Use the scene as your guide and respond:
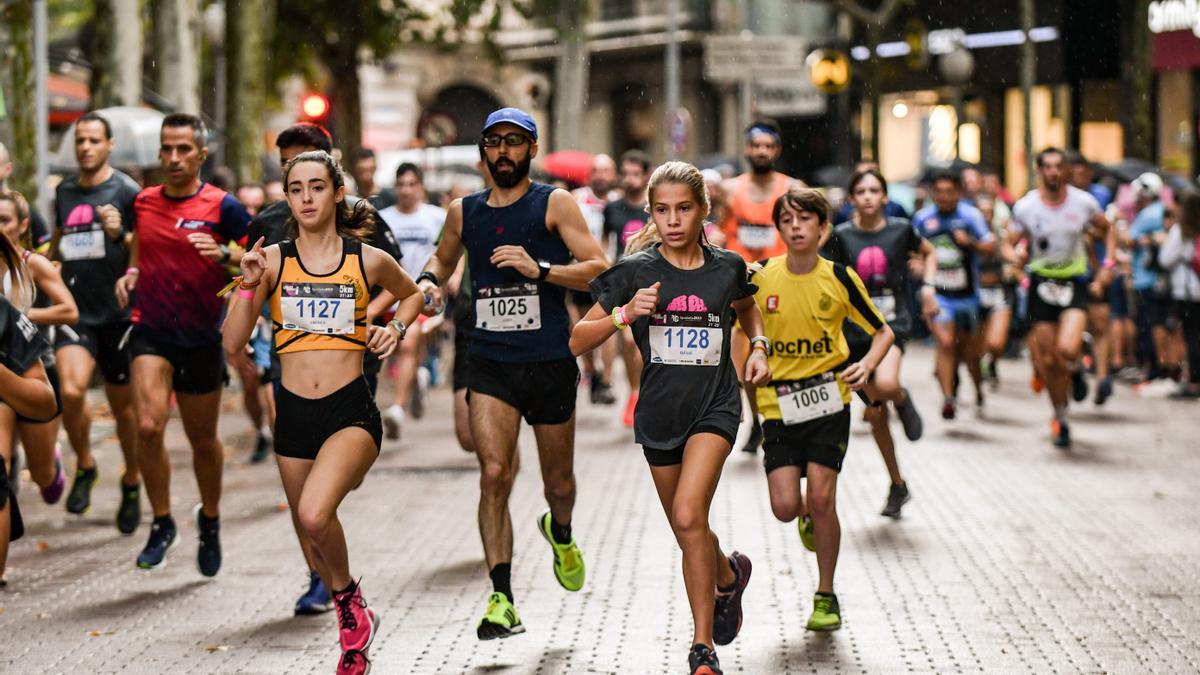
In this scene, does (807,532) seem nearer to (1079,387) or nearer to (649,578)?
(649,578)

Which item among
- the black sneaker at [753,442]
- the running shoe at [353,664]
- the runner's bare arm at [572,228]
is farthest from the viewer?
the black sneaker at [753,442]

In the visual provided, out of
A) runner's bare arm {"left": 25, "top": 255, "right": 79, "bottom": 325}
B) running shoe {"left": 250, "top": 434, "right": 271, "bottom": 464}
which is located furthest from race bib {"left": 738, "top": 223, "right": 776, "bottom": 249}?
runner's bare arm {"left": 25, "top": 255, "right": 79, "bottom": 325}

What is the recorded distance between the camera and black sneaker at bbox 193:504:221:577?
894 centimetres

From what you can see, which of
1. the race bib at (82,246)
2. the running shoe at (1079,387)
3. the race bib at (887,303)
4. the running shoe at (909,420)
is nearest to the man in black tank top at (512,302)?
the race bib at (82,246)

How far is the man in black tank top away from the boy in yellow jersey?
808 mm

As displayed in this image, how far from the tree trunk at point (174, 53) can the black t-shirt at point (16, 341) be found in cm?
1322

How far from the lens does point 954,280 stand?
51.9ft

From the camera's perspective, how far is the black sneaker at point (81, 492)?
441 inches

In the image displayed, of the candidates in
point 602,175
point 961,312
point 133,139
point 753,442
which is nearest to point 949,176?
point 961,312

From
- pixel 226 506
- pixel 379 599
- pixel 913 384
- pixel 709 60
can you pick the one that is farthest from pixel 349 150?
pixel 379 599

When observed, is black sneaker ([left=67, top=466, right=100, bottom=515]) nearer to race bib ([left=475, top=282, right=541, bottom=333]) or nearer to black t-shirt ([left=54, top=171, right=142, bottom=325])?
black t-shirt ([left=54, top=171, right=142, bottom=325])

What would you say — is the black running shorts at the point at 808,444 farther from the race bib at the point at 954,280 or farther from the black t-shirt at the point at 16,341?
the race bib at the point at 954,280

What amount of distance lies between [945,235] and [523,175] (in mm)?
8496

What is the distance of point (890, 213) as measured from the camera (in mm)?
11539
